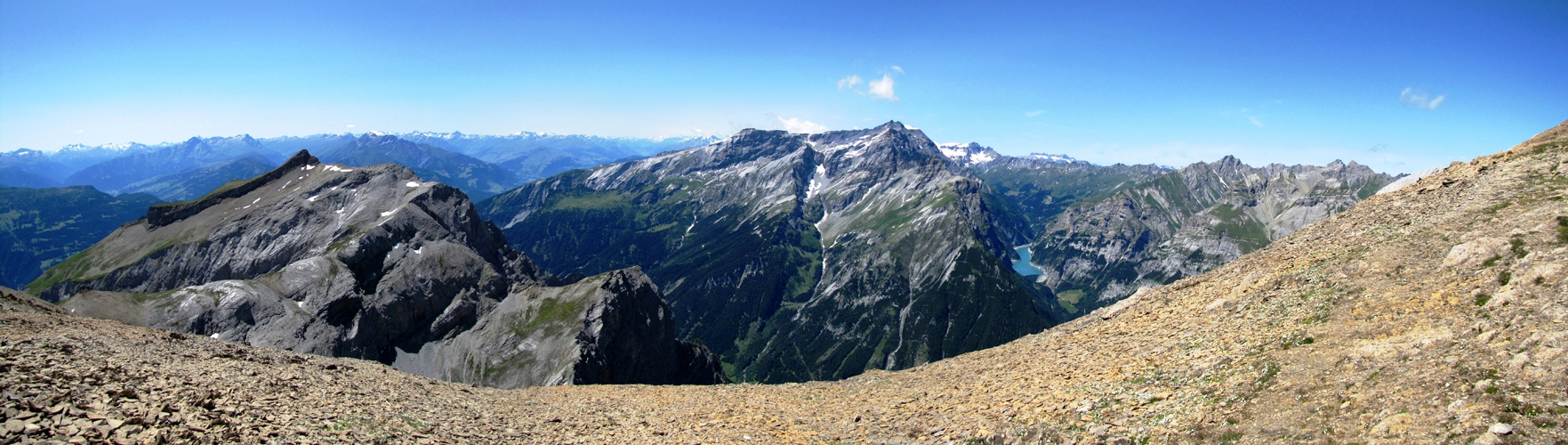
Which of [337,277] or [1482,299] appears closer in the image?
[1482,299]

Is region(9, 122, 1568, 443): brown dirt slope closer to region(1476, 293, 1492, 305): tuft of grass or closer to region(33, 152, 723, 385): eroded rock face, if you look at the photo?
region(1476, 293, 1492, 305): tuft of grass

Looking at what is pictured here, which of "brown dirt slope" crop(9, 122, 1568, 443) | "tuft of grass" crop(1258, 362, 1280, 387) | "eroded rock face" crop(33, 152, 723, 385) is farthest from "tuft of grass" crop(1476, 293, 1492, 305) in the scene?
"eroded rock face" crop(33, 152, 723, 385)

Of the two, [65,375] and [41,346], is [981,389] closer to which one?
[65,375]

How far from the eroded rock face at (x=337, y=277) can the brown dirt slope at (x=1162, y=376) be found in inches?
2458

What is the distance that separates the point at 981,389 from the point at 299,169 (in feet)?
577

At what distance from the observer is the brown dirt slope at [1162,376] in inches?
589

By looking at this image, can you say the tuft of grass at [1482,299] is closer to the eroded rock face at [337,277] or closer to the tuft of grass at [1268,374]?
the tuft of grass at [1268,374]

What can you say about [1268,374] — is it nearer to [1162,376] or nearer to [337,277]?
[1162,376]

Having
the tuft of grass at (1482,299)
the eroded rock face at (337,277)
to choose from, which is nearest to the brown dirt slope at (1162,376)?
the tuft of grass at (1482,299)

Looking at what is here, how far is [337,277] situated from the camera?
94.0 meters

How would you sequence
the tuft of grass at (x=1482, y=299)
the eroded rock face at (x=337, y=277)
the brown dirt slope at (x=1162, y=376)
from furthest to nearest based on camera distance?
the eroded rock face at (x=337, y=277), the tuft of grass at (x=1482, y=299), the brown dirt slope at (x=1162, y=376)

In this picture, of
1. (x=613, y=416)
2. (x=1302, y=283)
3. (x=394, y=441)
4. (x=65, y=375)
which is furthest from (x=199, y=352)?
(x=1302, y=283)

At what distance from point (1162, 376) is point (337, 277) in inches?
4364

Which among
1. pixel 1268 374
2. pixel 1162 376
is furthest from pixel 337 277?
pixel 1268 374
